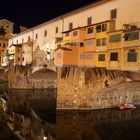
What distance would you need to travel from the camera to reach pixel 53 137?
1730cm

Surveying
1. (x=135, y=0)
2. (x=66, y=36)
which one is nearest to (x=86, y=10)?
(x=66, y=36)

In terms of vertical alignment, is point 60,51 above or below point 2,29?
below

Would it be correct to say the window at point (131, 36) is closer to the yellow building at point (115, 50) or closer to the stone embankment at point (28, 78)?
the yellow building at point (115, 50)

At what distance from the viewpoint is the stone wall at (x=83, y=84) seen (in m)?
21.9

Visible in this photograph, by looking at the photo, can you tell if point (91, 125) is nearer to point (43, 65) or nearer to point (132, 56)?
point (132, 56)

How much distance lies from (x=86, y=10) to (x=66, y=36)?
15.2 feet

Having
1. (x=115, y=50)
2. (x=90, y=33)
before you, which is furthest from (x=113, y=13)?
(x=90, y=33)

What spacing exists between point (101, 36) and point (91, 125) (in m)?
10.8

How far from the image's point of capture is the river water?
17.3 meters

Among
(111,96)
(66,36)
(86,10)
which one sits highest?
(86,10)

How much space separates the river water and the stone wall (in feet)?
2.49

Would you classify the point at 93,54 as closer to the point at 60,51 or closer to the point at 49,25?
the point at 60,51

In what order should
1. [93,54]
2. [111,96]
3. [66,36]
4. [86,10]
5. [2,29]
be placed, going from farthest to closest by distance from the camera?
[2,29]
[66,36]
[86,10]
[93,54]
[111,96]

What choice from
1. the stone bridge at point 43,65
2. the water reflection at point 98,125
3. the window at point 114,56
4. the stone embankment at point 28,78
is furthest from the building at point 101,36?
the stone embankment at point 28,78
